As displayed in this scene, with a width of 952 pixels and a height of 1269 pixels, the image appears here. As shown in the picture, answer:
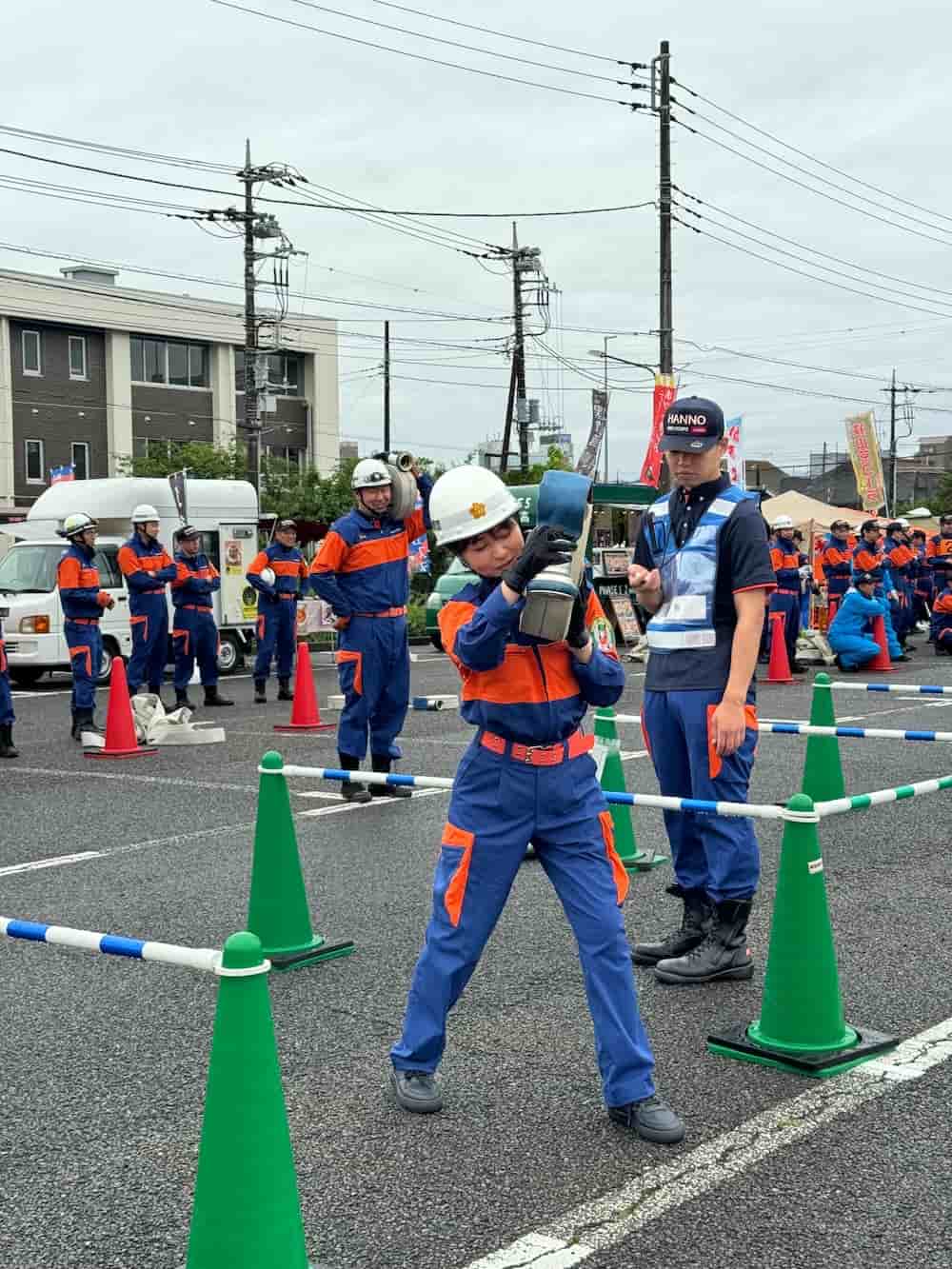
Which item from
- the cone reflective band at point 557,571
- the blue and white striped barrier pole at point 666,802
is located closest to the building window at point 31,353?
the blue and white striped barrier pole at point 666,802

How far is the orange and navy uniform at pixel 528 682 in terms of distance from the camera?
4.20 metres

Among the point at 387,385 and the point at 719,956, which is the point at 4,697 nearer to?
the point at 719,956

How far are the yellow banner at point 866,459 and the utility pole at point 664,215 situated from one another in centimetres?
641

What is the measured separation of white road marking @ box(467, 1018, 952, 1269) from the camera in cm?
348

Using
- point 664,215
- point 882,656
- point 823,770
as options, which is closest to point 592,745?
point 823,770

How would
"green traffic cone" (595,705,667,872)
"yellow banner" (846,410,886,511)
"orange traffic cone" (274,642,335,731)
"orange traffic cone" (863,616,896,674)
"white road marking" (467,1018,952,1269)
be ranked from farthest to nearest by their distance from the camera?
"yellow banner" (846,410,886,511), "orange traffic cone" (863,616,896,674), "orange traffic cone" (274,642,335,731), "green traffic cone" (595,705,667,872), "white road marking" (467,1018,952,1269)

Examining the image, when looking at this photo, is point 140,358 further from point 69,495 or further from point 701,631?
point 701,631

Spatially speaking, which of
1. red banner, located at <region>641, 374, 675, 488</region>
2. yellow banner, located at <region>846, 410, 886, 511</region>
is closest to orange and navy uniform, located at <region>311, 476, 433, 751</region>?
red banner, located at <region>641, 374, 675, 488</region>

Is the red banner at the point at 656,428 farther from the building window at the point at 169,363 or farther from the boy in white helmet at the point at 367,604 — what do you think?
the building window at the point at 169,363

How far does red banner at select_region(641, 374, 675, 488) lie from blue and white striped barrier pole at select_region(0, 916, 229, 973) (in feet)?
79.7

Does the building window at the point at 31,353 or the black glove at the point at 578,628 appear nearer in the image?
the black glove at the point at 578,628

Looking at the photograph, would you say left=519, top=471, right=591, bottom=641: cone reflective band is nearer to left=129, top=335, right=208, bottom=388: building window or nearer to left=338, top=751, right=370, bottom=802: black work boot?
left=338, top=751, right=370, bottom=802: black work boot

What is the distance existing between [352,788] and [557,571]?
6712 millimetres

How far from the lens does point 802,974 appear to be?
4.73m
